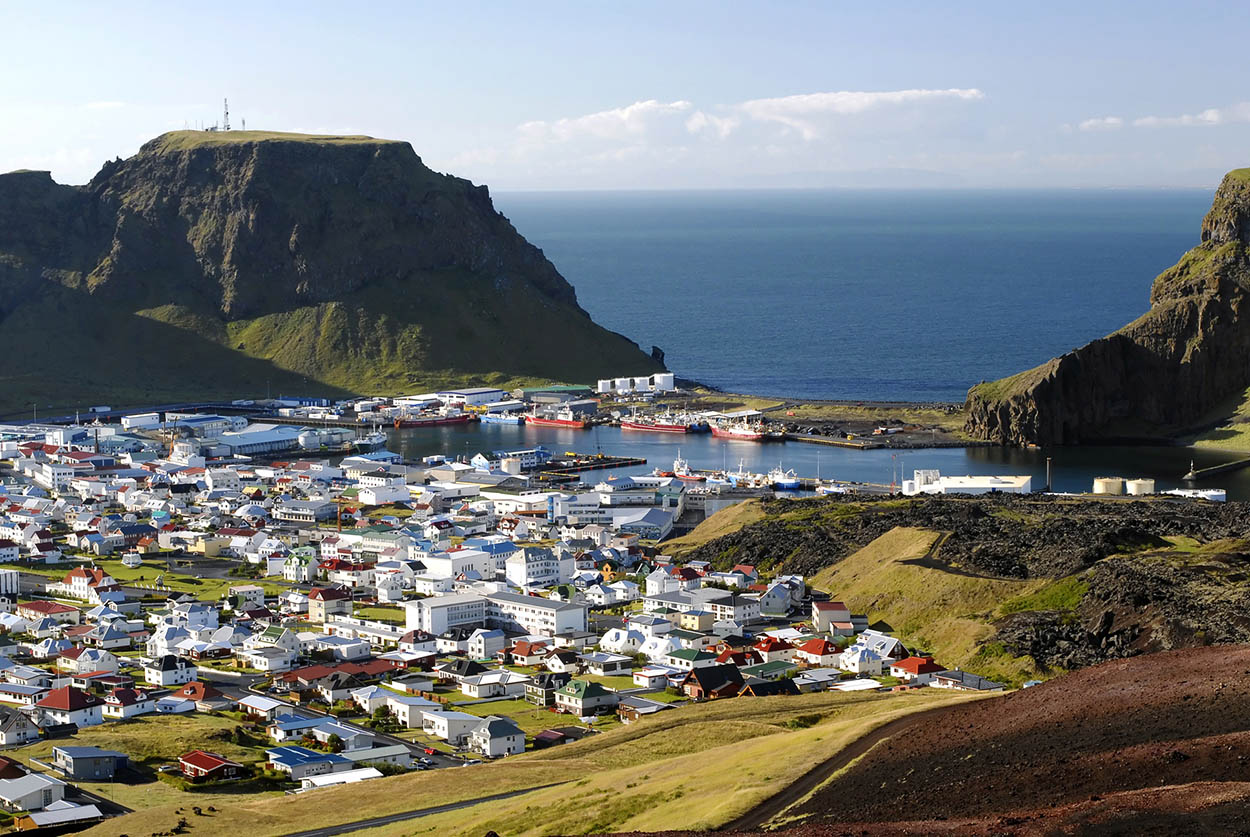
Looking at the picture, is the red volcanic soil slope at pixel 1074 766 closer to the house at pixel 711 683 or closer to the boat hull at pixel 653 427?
the house at pixel 711 683

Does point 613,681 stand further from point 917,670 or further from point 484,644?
point 917,670

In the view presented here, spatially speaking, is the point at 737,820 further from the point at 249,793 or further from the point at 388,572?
the point at 388,572

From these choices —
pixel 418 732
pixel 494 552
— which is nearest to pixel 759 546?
pixel 494 552

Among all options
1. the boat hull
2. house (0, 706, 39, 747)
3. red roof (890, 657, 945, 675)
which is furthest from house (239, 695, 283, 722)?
the boat hull

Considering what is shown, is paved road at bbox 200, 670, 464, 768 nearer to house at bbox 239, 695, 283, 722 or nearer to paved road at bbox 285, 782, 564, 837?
house at bbox 239, 695, 283, 722

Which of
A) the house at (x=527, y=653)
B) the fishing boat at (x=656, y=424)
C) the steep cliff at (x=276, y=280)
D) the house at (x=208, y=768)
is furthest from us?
the steep cliff at (x=276, y=280)

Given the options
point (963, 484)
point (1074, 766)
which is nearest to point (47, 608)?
point (1074, 766)

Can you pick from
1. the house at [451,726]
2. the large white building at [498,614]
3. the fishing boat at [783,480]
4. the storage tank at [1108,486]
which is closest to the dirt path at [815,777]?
the house at [451,726]

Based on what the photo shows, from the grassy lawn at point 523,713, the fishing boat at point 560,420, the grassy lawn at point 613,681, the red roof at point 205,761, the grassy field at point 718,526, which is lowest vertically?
the grassy lawn at point 523,713
